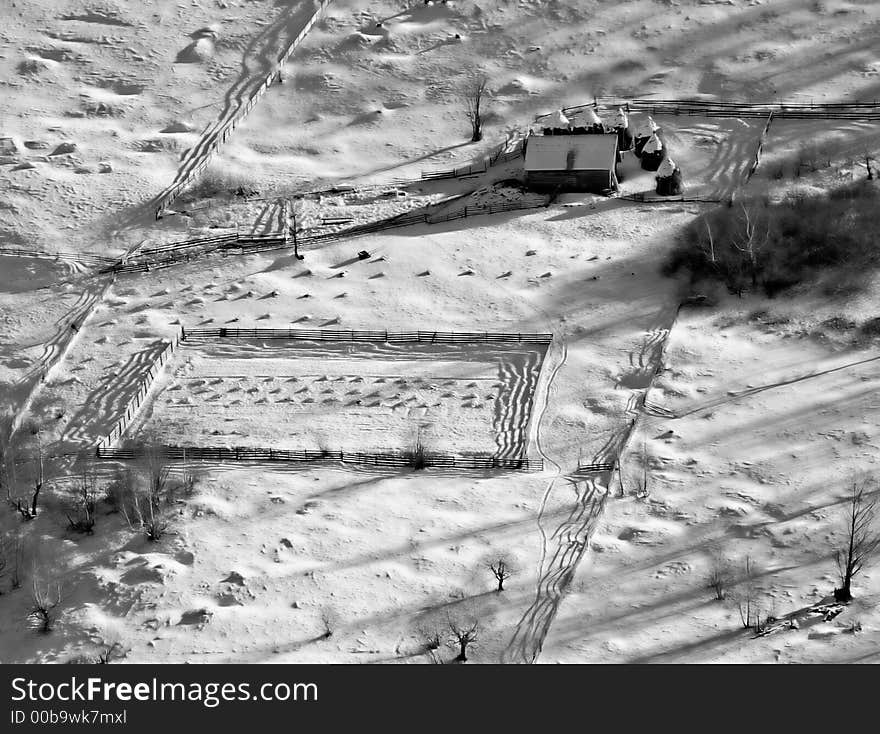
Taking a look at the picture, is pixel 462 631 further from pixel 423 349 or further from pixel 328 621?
pixel 423 349

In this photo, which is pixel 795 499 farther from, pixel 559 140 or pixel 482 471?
pixel 559 140

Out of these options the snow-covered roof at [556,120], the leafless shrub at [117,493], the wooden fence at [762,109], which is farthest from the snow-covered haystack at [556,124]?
the leafless shrub at [117,493]

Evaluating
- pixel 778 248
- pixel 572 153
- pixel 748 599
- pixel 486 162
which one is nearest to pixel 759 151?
pixel 572 153

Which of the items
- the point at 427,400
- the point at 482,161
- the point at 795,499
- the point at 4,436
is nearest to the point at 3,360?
the point at 4,436

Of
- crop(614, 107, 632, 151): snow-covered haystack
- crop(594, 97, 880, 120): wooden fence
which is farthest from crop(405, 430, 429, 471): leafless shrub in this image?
crop(594, 97, 880, 120): wooden fence

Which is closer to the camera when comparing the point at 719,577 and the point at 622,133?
the point at 719,577

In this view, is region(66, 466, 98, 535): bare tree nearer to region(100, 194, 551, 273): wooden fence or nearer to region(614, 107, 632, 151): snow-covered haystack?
region(100, 194, 551, 273): wooden fence
